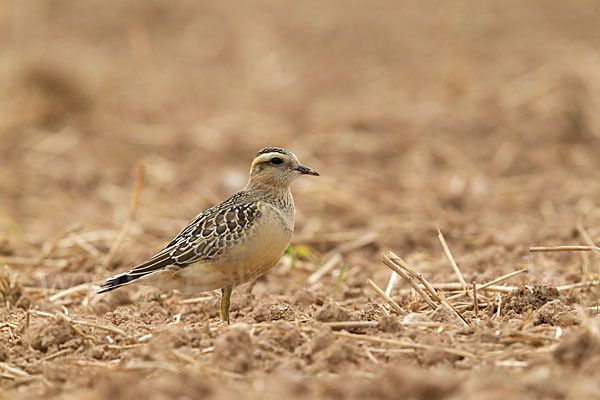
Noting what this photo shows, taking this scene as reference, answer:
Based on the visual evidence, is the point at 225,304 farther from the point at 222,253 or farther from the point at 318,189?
the point at 318,189

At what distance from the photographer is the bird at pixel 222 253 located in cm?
612

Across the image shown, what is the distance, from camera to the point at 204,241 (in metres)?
6.20

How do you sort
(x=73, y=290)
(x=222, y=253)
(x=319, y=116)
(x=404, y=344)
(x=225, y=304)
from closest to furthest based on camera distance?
(x=404, y=344) → (x=222, y=253) → (x=225, y=304) → (x=73, y=290) → (x=319, y=116)

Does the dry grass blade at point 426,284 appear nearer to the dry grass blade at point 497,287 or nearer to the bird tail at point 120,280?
the dry grass blade at point 497,287

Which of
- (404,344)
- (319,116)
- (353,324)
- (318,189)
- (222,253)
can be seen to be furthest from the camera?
(319,116)

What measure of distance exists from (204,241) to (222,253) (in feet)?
0.61

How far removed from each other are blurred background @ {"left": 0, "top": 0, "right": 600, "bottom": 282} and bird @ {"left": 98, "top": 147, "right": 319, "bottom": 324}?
2322 millimetres

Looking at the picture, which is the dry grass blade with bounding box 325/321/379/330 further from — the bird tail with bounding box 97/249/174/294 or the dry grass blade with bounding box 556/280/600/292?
the dry grass blade with bounding box 556/280/600/292

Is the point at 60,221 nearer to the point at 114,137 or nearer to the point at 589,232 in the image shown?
→ the point at 114,137

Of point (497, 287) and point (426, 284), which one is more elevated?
point (426, 284)

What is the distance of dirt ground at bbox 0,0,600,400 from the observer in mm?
4703

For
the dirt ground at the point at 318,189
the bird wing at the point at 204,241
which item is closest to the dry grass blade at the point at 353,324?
the dirt ground at the point at 318,189

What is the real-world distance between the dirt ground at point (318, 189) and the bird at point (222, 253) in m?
0.30

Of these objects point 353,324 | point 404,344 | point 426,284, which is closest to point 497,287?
point 426,284
